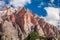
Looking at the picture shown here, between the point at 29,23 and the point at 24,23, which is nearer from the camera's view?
the point at 24,23

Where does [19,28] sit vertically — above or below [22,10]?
below

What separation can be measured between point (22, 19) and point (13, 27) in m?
2.28

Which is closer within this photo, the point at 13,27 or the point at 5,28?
the point at 5,28

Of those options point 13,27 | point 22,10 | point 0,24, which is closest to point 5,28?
point 0,24

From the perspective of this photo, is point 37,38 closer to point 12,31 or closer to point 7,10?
point 12,31

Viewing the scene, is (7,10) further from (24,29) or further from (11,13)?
(24,29)

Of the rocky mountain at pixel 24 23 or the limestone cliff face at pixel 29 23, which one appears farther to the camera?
the limestone cliff face at pixel 29 23

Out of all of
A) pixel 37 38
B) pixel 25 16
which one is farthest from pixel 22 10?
pixel 37 38

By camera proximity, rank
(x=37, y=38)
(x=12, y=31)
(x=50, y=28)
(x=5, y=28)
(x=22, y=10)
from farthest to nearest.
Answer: (x=50, y=28) → (x=22, y=10) → (x=12, y=31) → (x=5, y=28) → (x=37, y=38)

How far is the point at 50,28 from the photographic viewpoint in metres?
25.0

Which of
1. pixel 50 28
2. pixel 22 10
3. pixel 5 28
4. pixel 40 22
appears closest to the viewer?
pixel 5 28

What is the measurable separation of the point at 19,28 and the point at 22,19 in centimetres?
115

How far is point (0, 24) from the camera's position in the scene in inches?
812

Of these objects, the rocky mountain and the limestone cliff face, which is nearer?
the rocky mountain
